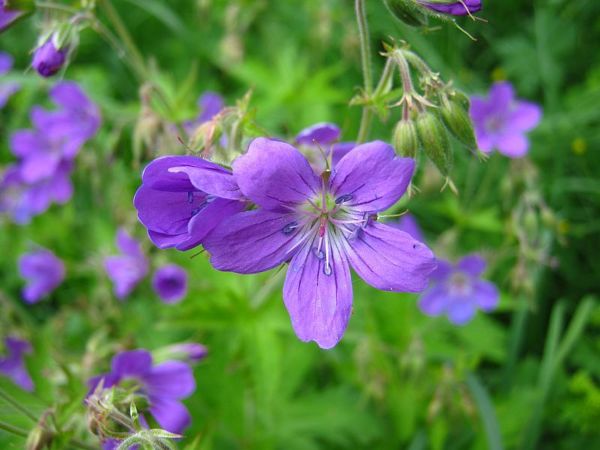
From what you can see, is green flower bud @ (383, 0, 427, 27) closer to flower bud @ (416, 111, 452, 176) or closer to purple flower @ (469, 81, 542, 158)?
flower bud @ (416, 111, 452, 176)

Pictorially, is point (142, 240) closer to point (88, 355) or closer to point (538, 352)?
point (88, 355)

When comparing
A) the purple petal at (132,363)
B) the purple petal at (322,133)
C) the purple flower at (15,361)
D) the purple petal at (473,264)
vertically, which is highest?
the purple petal at (322,133)

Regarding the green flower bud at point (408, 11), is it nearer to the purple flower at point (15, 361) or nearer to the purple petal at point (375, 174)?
the purple petal at point (375, 174)

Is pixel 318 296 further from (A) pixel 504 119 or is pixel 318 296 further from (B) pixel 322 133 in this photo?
(A) pixel 504 119

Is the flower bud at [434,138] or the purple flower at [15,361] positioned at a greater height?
the flower bud at [434,138]

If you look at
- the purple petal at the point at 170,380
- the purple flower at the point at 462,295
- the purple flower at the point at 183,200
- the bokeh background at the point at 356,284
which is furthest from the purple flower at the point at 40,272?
the purple flower at the point at 183,200

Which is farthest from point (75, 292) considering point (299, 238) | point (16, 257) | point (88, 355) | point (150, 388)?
point (299, 238)
